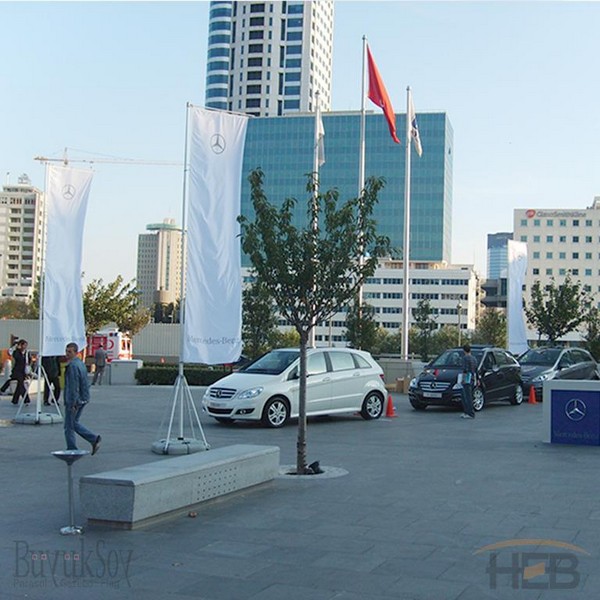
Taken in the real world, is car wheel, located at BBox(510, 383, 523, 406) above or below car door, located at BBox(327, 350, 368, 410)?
below

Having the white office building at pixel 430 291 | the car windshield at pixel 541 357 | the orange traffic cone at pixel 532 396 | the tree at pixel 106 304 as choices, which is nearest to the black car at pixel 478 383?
the orange traffic cone at pixel 532 396

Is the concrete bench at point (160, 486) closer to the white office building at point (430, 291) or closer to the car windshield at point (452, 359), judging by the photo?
the car windshield at point (452, 359)

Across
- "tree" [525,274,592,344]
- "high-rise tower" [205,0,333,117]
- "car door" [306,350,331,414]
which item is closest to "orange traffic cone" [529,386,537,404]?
"car door" [306,350,331,414]

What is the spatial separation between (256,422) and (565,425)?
6.51 meters

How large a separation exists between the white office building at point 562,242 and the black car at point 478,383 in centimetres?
12970

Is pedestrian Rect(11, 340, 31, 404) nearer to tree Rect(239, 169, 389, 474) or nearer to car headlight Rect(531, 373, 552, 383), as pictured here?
tree Rect(239, 169, 389, 474)

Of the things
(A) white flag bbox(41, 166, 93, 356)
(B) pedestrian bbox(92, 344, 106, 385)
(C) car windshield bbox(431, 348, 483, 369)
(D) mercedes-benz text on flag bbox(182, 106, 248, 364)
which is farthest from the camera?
(B) pedestrian bbox(92, 344, 106, 385)

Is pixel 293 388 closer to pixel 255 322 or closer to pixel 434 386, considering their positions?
pixel 434 386

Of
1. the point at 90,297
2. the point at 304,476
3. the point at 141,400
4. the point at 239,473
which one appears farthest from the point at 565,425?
the point at 90,297

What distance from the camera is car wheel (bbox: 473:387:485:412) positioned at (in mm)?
21242

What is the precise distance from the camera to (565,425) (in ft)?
47.2

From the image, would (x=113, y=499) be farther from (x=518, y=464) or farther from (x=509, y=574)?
(x=518, y=464)

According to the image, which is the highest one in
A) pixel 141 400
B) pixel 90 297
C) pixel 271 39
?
pixel 271 39

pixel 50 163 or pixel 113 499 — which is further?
pixel 50 163
